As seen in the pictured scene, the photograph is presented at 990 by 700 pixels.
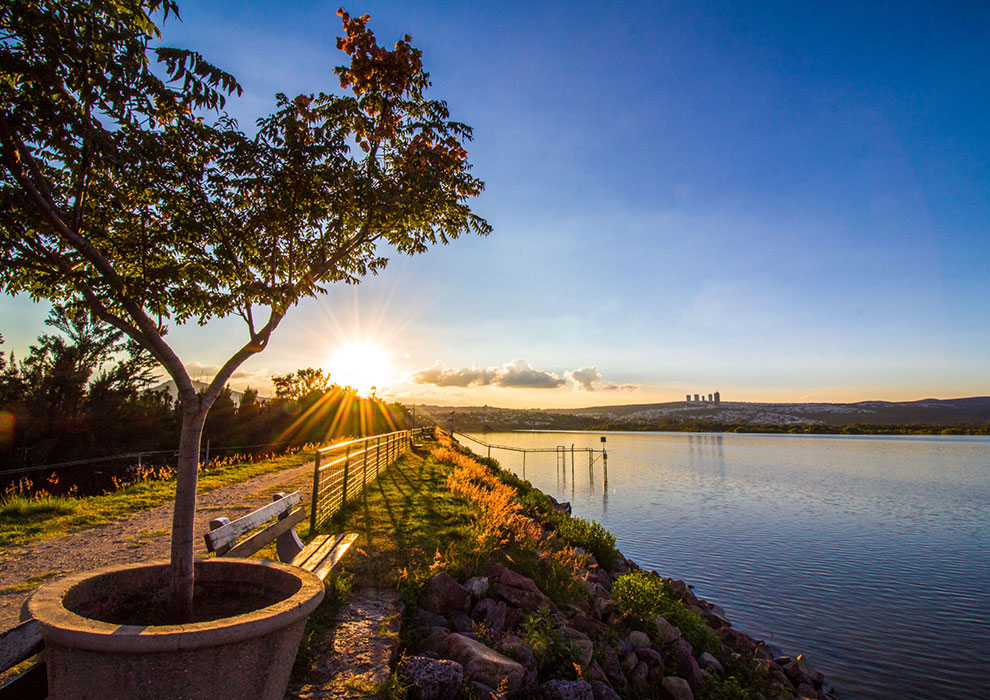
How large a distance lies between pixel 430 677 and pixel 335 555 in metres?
2.84

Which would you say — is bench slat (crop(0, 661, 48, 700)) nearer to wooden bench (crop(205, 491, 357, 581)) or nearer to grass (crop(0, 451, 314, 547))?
wooden bench (crop(205, 491, 357, 581))

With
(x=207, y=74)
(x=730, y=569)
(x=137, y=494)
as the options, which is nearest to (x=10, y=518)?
(x=137, y=494)

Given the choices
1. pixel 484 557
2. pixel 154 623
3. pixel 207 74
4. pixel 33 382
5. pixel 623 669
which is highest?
pixel 207 74

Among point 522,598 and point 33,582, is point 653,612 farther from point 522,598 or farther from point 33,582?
point 33,582

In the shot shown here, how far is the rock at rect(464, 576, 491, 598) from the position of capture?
661 centimetres

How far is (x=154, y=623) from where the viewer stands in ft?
12.3

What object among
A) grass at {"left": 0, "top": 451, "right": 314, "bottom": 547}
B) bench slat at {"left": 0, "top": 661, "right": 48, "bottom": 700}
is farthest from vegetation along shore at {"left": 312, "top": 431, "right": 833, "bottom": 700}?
grass at {"left": 0, "top": 451, "right": 314, "bottom": 547}

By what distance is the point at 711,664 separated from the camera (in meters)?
8.41

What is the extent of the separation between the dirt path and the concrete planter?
3455mm

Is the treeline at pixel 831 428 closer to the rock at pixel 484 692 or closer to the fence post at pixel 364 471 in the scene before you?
the fence post at pixel 364 471

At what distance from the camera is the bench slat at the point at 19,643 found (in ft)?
8.90

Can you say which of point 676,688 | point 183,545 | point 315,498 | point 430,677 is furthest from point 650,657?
point 183,545

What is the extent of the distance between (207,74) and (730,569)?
18172 mm

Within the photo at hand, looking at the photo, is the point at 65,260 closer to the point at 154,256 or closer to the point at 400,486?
the point at 154,256
